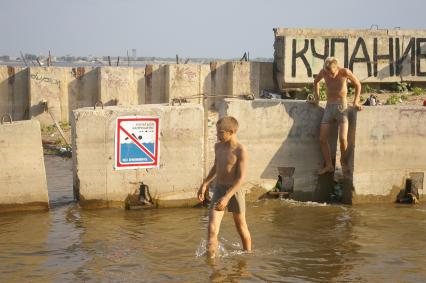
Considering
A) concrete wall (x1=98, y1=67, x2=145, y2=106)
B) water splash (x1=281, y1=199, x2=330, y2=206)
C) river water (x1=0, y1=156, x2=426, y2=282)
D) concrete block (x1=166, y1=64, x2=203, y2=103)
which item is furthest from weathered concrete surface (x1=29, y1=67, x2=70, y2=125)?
water splash (x1=281, y1=199, x2=330, y2=206)

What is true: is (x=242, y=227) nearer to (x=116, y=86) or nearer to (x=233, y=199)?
(x=233, y=199)

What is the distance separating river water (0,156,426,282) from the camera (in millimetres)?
7160

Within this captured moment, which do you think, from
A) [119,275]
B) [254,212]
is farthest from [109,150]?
[119,275]

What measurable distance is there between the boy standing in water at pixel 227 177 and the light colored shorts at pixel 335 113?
11.3 feet

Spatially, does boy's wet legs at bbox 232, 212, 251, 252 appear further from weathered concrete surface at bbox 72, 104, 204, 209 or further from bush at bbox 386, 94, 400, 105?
bush at bbox 386, 94, 400, 105

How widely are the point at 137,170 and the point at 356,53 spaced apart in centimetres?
973

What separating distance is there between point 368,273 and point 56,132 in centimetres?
1148

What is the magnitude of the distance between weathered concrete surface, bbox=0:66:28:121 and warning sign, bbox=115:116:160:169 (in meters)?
8.29

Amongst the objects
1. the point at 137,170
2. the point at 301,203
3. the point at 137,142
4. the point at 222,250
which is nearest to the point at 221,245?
the point at 222,250

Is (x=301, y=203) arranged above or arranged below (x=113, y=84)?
below

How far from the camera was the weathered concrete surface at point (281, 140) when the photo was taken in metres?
10.4

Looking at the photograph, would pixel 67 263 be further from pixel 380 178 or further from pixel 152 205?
pixel 380 178

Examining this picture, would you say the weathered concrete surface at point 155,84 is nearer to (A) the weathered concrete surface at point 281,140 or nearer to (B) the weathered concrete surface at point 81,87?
(B) the weathered concrete surface at point 81,87

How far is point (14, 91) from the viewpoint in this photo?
17.2 metres
